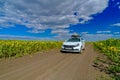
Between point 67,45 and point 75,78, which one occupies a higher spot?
point 67,45

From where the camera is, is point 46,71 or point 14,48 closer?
point 46,71

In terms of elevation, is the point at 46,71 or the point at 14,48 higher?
the point at 14,48

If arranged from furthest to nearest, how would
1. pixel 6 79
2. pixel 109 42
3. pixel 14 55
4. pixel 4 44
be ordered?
pixel 109 42 < pixel 14 55 < pixel 4 44 < pixel 6 79

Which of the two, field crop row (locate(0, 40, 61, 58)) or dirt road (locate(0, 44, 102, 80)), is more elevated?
field crop row (locate(0, 40, 61, 58))

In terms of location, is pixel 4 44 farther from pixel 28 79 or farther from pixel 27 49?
pixel 28 79

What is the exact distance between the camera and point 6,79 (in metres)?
6.96

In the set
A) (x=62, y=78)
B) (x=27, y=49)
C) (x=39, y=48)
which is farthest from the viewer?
(x=39, y=48)

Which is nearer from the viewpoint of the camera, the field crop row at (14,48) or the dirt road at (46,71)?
the dirt road at (46,71)

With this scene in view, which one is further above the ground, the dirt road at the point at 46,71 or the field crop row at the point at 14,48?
the field crop row at the point at 14,48

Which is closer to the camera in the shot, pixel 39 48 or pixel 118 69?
pixel 118 69

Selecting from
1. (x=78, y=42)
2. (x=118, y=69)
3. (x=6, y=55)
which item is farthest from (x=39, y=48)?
(x=118, y=69)

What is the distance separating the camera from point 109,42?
32.4m

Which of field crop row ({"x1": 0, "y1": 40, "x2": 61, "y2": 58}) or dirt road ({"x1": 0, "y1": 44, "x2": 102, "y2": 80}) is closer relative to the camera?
dirt road ({"x1": 0, "y1": 44, "x2": 102, "y2": 80})

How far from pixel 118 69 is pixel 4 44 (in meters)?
9.64
